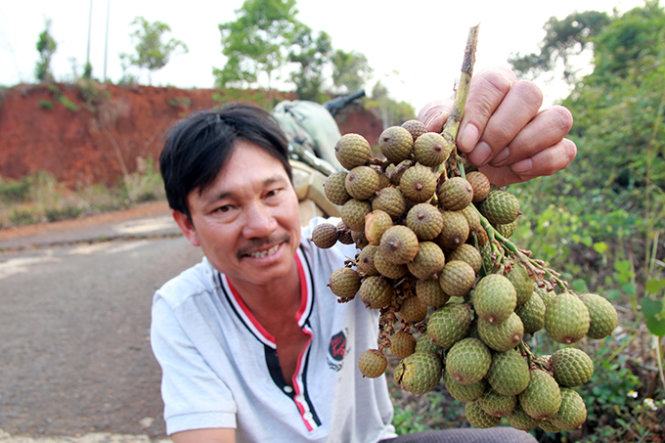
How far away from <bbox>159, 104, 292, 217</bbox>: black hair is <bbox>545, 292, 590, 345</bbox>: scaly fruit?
4.31 feet

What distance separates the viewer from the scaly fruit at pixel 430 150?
44.7 inches

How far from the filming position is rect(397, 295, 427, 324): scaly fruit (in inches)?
46.7

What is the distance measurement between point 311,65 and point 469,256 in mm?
27556

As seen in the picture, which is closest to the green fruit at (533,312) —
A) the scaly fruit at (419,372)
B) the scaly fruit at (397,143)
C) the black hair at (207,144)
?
the scaly fruit at (419,372)

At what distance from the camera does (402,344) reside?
1.21 m

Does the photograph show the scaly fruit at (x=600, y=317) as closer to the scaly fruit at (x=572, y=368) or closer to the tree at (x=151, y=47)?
the scaly fruit at (x=572, y=368)

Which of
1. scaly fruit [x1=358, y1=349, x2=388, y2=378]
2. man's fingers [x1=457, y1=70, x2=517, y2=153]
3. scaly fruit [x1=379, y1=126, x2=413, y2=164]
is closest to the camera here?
scaly fruit [x1=379, y1=126, x2=413, y2=164]

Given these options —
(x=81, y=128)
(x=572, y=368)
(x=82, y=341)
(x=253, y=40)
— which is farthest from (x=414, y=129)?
(x=81, y=128)

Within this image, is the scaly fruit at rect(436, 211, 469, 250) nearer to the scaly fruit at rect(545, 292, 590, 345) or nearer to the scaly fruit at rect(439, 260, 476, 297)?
the scaly fruit at rect(439, 260, 476, 297)

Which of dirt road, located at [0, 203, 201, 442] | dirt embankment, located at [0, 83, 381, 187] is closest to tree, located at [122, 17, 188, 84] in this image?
dirt embankment, located at [0, 83, 381, 187]

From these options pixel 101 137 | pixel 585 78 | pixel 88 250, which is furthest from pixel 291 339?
pixel 101 137

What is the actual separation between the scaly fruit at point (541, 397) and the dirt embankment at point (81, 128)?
875 inches

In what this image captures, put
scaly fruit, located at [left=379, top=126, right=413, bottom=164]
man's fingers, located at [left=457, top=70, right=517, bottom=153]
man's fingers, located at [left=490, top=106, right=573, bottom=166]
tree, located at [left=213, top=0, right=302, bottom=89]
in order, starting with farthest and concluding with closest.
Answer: tree, located at [left=213, top=0, right=302, bottom=89], man's fingers, located at [left=490, top=106, right=573, bottom=166], man's fingers, located at [left=457, top=70, right=517, bottom=153], scaly fruit, located at [left=379, top=126, right=413, bottom=164]

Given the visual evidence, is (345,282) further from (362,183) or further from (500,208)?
(500,208)
